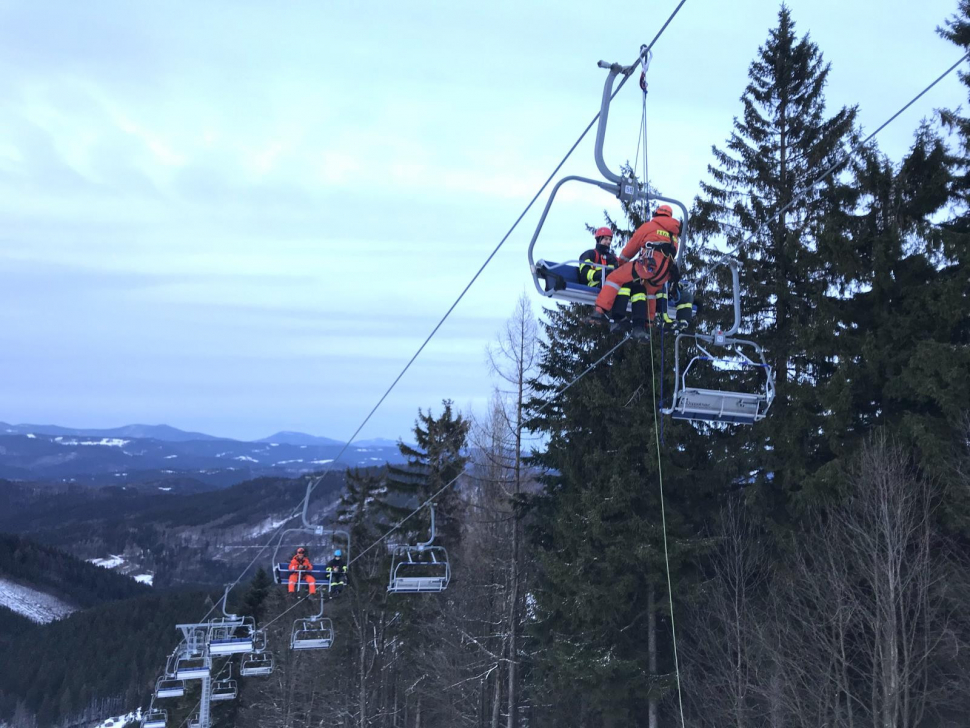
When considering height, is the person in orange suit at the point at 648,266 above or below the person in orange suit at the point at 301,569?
above

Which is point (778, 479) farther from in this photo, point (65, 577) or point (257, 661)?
point (65, 577)

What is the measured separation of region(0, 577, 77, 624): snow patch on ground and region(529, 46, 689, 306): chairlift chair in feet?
552

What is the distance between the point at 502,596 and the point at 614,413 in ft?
27.8

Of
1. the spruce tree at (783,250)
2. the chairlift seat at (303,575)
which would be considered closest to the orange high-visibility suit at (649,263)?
the spruce tree at (783,250)

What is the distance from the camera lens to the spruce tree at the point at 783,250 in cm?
1666

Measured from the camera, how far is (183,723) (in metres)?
41.3

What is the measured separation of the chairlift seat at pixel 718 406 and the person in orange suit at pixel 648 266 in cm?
89

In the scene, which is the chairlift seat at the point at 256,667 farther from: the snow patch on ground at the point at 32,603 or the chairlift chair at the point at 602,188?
the snow patch on ground at the point at 32,603

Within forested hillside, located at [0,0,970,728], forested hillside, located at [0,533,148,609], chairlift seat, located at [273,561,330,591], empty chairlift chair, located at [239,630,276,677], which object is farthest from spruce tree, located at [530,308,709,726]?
forested hillside, located at [0,533,148,609]

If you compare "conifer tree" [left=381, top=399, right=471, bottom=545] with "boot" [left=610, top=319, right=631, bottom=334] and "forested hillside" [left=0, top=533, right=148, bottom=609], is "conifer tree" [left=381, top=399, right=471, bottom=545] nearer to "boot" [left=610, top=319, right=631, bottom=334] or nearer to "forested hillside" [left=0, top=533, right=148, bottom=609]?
"boot" [left=610, top=319, right=631, bottom=334]

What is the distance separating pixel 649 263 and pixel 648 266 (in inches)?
1.4

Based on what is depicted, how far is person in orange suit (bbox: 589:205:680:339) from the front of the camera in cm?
856

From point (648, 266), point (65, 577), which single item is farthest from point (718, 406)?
point (65, 577)

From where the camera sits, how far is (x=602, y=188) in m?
7.96
